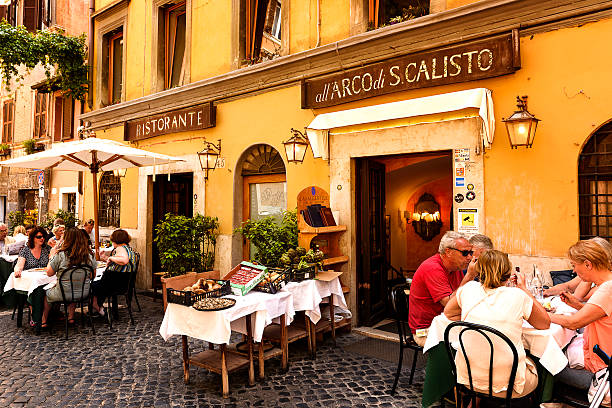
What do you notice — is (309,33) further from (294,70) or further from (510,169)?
(510,169)

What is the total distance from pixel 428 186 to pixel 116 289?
7.66m

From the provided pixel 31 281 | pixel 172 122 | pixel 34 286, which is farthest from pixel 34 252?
pixel 172 122

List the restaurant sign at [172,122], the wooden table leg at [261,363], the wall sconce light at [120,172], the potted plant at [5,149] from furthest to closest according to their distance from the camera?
the potted plant at [5,149] < the wall sconce light at [120,172] < the restaurant sign at [172,122] < the wooden table leg at [261,363]

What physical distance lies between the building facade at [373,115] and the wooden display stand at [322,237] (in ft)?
0.62

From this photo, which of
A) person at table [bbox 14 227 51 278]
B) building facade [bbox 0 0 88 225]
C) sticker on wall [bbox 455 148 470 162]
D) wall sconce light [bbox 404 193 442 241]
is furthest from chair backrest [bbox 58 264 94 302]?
wall sconce light [bbox 404 193 442 241]

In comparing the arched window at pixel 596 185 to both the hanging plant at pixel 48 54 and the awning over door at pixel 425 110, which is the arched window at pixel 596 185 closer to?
the awning over door at pixel 425 110

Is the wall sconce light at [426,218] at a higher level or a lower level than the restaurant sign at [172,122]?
lower

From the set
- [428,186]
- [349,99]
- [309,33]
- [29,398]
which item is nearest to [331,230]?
[349,99]

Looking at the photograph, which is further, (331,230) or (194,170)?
(194,170)

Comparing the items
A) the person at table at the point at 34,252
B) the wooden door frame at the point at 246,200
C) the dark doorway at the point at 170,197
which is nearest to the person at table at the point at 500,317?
the wooden door frame at the point at 246,200

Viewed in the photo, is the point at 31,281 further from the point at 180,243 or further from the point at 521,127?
the point at 521,127

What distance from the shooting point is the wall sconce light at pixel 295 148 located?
21.0 ft

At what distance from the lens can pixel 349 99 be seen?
6.17m

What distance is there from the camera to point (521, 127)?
455 centimetres
